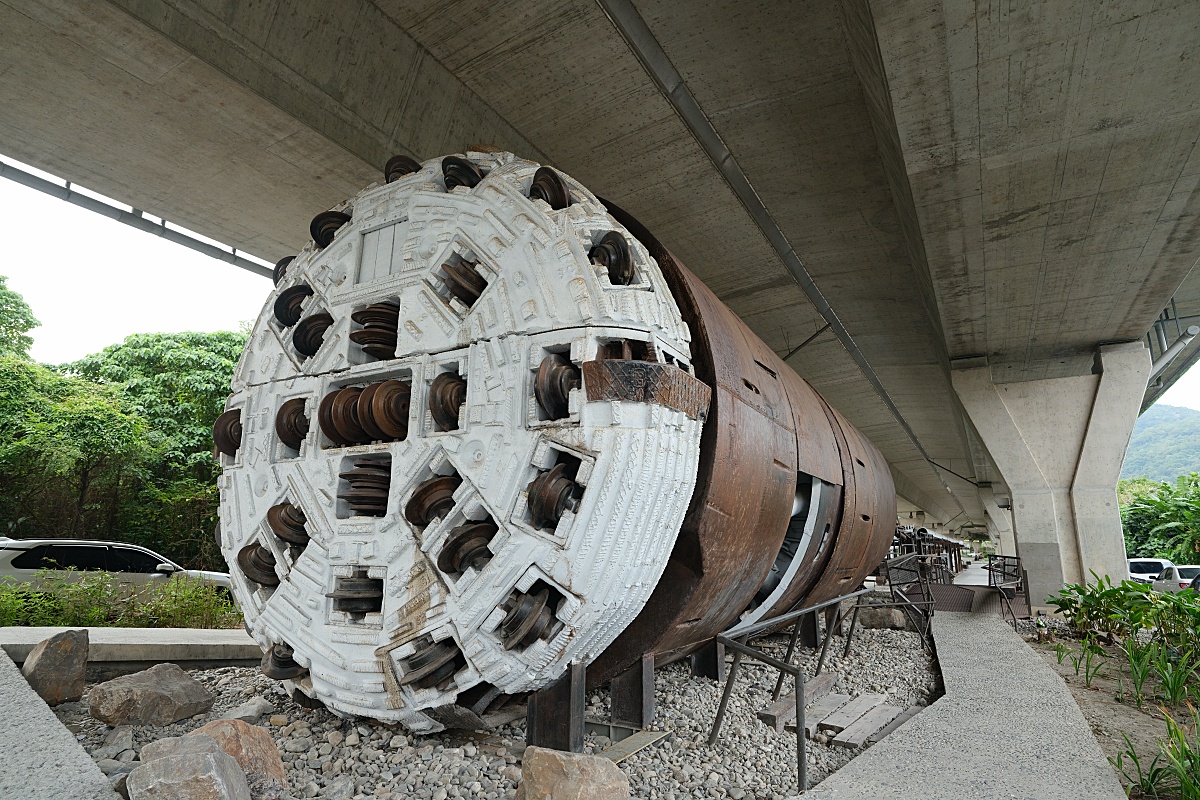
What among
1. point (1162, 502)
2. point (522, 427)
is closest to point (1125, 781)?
point (522, 427)

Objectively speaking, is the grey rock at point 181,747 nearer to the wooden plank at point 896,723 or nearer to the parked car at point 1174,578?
the wooden plank at point 896,723

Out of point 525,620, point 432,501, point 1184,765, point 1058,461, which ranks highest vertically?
point 1058,461

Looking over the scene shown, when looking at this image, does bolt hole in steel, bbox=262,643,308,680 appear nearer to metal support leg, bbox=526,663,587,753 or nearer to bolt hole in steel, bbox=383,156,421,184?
metal support leg, bbox=526,663,587,753

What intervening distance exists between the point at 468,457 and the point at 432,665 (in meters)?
0.85

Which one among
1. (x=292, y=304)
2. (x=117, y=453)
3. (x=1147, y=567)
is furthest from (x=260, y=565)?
(x=1147, y=567)

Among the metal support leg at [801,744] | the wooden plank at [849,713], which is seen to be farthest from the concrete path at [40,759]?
the wooden plank at [849,713]

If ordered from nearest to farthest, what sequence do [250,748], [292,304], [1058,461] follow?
[250,748], [292,304], [1058,461]

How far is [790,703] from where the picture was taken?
4.68 meters

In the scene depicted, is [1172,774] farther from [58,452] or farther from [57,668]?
[58,452]

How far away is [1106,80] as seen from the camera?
16.6 ft

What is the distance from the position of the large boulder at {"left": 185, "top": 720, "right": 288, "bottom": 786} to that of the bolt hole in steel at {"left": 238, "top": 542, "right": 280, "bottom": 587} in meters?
0.93

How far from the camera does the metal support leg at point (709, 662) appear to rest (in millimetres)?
4801

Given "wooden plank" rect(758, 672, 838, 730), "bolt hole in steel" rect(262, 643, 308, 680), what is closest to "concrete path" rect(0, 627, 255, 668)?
"bolt hole in steel" rect(262, 643, 308, 680)

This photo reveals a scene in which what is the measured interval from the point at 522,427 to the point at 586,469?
12.9 inches
